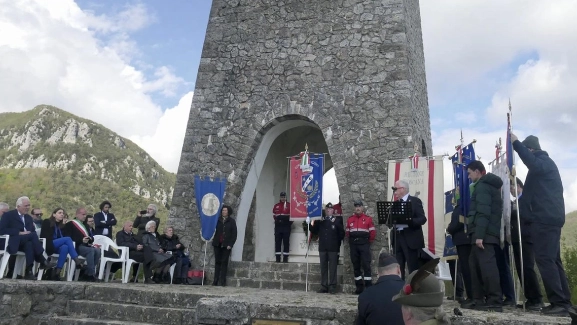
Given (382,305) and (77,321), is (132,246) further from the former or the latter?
(382,305)

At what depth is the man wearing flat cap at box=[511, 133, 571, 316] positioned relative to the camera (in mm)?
4523

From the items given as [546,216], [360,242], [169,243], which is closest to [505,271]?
[546,216]

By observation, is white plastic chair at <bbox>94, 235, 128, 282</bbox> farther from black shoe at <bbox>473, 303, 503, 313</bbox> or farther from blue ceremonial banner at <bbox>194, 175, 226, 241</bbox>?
black shoe at <bbox>473, 303, 503, 313</bbox>

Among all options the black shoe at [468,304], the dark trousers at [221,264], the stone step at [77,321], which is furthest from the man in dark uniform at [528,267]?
the dark trousers at [221,264]

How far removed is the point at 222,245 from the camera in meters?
8.47

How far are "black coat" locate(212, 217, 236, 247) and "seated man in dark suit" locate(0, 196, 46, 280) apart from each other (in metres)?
2.75

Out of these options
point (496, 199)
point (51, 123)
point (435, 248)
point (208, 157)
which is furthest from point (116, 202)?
point (496, 199)

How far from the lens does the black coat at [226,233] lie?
8.47 m

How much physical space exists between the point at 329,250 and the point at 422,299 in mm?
6014

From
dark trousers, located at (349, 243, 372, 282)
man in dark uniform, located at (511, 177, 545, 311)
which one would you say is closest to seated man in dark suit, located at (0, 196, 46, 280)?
dark trousers, located at (349, 243, 372, 282)

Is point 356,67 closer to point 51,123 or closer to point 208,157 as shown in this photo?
point 208,157

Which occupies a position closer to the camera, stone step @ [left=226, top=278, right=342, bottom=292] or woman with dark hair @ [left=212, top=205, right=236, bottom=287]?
stone step @ [left=226, top=278, right=342, bottom=292]

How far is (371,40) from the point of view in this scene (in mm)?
9219

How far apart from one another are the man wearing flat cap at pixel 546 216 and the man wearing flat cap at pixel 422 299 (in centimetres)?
324
